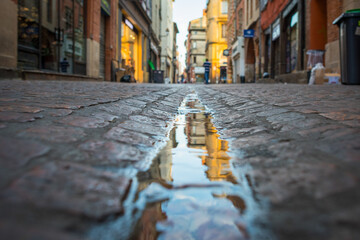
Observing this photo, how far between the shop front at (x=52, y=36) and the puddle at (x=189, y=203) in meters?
8.50

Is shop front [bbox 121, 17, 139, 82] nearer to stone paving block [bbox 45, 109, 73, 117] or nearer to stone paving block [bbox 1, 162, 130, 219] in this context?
stone paving block [bbox 45, 109, 73, 117]

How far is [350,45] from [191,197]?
746cm

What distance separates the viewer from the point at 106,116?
214 centimetres

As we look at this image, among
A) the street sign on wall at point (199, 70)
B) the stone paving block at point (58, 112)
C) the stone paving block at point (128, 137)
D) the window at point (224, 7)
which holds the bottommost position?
the stone paving block at point (128, 137)

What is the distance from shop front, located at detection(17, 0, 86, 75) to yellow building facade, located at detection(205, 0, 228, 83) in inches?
1129

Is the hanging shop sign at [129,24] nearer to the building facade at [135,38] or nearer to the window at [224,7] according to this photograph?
the building facade at [135,38]

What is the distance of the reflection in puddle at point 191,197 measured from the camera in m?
0.74

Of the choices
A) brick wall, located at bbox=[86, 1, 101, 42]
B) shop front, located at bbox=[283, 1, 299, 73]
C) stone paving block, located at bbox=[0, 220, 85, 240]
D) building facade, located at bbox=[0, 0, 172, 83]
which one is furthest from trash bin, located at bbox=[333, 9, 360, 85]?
brick wall, located at bbox=[86, 1, 101, 42]

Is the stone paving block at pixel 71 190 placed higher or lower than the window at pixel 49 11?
lower

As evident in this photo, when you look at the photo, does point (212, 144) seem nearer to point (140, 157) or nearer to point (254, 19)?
point (140, 157)

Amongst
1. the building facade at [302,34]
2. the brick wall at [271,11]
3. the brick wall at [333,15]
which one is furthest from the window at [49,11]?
the brick wall at [271,11]

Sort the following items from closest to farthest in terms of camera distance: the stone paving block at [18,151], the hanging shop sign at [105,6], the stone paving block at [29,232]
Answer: the stone paving block at [29,232]
the stone paving block at [18,151]
the hanging shop sign at [105,6]

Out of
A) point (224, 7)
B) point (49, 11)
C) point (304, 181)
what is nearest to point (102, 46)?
point (49, 11)

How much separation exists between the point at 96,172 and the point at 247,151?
2.54 feet
